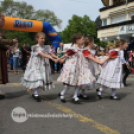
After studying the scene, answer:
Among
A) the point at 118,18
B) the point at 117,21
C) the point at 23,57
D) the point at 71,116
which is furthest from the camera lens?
the point at 117,21

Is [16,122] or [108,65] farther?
[108,65]

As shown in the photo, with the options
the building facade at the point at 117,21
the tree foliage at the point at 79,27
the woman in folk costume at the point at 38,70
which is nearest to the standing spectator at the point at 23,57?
the woman in folk costume at the point at 38,70

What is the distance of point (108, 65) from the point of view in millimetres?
5066

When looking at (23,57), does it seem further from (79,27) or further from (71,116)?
(79,27)

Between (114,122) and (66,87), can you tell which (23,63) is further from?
(114,122)

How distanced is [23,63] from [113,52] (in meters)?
9.20

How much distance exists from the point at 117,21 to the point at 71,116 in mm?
30516

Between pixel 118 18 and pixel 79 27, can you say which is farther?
pixel 79 27

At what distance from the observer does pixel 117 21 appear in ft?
105

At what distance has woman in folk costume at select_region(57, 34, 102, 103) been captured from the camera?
4547 mm

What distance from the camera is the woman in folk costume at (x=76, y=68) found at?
4.55 m

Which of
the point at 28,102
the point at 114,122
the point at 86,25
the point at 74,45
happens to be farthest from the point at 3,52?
the point at 86,25

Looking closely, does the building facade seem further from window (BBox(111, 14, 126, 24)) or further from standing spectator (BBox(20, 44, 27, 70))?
standing spectator (BBox(20, 44, 27, 70))

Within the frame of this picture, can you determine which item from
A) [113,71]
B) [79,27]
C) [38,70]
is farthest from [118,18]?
[38,70]
